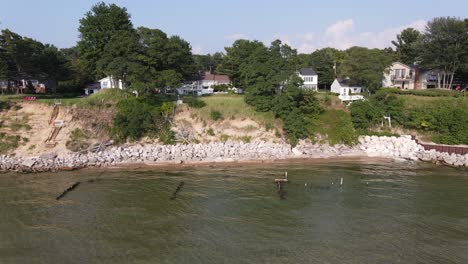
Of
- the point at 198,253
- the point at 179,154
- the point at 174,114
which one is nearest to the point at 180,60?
the point at 174,114

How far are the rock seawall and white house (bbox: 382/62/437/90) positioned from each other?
23.7 metres

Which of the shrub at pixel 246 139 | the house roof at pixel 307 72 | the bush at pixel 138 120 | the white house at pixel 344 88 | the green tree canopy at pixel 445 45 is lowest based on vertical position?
the shrub at pixel 246 139

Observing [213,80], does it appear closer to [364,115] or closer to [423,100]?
[364,115]

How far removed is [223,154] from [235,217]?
13.7 metres

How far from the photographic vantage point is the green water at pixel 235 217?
17.1 m

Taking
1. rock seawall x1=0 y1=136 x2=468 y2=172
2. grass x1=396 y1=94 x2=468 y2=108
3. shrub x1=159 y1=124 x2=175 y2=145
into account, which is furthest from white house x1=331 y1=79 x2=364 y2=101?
shrub x1=159 y1=124 x2=175 y2=145

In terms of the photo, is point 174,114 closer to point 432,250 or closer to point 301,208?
point 301,208

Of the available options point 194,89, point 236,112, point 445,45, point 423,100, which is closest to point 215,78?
point 194,89

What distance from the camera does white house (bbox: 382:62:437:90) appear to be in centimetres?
5712

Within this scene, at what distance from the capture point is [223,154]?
3450 cm

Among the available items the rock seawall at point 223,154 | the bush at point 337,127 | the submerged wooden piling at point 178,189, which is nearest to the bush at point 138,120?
the rock seawall at point 223,154

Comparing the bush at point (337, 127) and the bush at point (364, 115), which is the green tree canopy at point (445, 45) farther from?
the bush at point (337, 127)

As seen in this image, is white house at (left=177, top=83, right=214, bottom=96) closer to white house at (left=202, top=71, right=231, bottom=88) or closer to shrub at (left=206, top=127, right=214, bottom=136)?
white house at (left=202, top=71, right=231, bottom=88)

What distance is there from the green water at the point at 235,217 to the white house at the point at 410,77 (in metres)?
30.8
